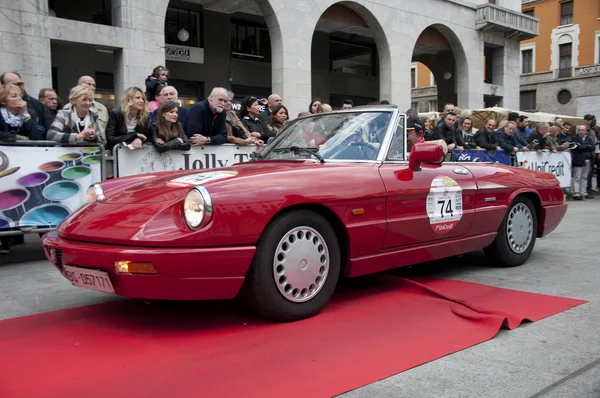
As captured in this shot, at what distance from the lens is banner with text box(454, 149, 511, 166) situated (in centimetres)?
999

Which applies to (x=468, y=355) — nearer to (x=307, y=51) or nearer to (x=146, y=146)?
(x=146, y=146)

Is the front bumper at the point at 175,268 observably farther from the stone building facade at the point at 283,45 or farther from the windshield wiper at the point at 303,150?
the stone building facade at the point at 283,45

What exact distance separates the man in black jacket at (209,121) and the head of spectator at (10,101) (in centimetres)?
194

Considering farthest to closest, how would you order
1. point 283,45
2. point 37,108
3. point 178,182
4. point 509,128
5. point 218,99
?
1. point 283,45
2. point 509,128
3. point 218,99
4. point 37,108
5. point 178,182

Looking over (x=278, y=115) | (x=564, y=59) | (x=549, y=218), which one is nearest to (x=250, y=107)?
(x=278, y=115)

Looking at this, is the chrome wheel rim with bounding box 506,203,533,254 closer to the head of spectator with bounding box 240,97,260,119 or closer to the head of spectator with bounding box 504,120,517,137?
the head of spectator with bounding box 240,97,260,119

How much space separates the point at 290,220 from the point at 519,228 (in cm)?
298

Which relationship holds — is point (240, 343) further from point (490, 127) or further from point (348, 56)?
point (348, 56)

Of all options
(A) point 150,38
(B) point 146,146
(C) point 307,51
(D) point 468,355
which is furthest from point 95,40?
(D) point 468,355

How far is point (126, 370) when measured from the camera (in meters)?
2.78

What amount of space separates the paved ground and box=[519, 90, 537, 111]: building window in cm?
4231

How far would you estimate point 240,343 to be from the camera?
125 inches

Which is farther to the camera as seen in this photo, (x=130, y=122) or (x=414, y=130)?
(x=130, y=122)

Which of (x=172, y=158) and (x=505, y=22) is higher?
(x=505, y=22)
